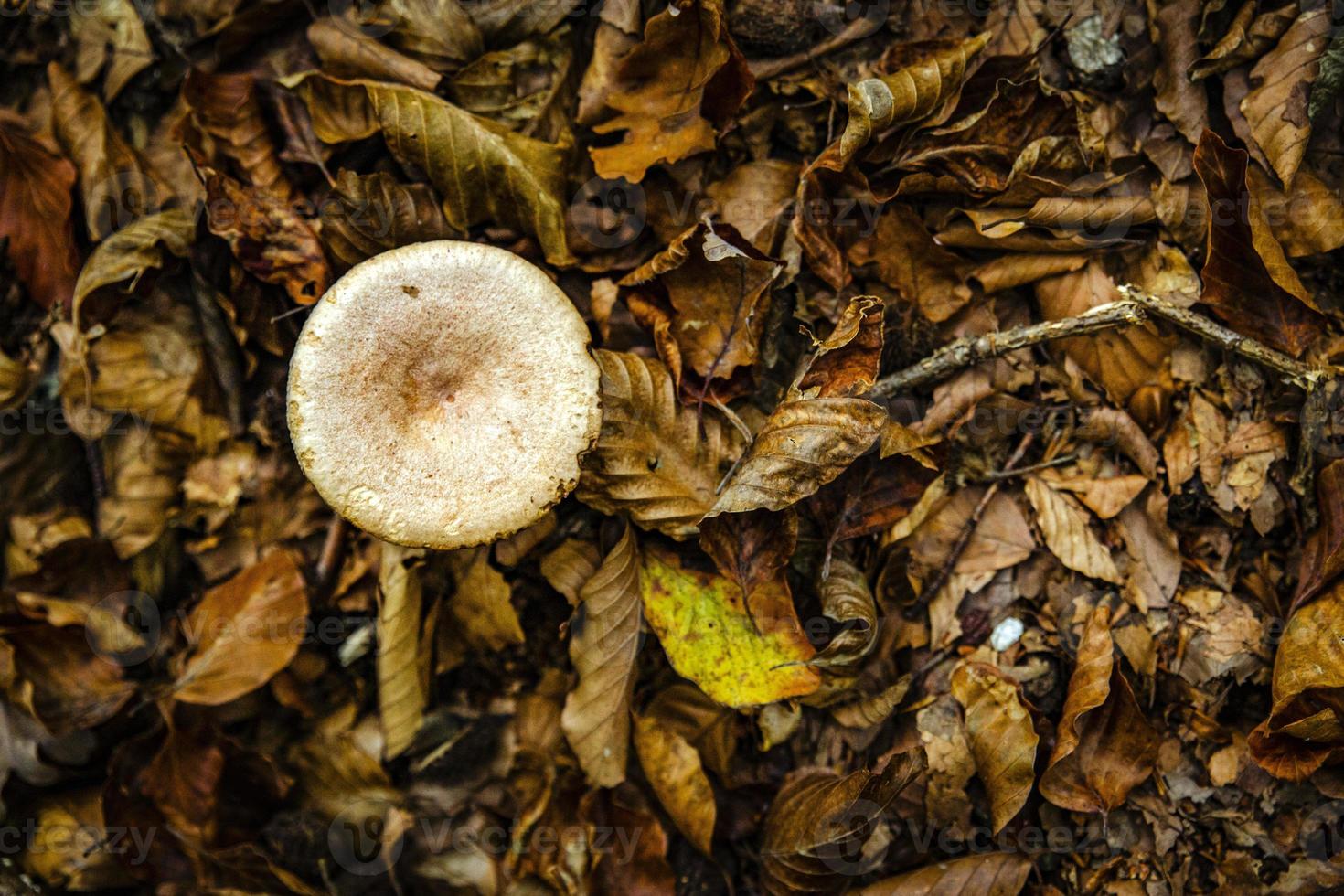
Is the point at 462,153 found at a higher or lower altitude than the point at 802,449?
higher

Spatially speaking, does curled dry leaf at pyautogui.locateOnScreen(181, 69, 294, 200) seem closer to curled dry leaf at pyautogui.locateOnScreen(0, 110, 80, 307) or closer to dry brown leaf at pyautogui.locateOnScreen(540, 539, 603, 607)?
curled dry leaf at pyautogui.locateOnScreen(0, 110, 80, 307)

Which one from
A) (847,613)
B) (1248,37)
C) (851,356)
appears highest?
(1248,37)

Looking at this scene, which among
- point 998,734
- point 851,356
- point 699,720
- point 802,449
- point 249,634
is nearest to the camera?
point 802,449

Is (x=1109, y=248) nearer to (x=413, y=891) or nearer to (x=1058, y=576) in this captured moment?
(x=1058, y=576)

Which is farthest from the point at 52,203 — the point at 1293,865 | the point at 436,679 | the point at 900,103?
the point at 1293,865

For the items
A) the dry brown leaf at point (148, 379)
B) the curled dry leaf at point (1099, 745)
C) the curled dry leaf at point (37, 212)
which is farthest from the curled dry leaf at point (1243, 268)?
the curled dry leaf at point (37, 212)

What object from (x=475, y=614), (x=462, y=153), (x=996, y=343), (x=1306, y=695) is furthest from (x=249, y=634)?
(x=1306, y=695)

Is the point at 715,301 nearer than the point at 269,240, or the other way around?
the point at 715,301

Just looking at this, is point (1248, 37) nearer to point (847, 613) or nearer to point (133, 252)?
point (847, 613)
